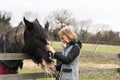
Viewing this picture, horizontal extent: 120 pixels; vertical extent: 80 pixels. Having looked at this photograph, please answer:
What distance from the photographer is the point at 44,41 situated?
4777 mm

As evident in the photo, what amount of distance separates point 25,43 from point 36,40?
0.23 meters

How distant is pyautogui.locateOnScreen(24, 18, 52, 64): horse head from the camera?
4.73 meters

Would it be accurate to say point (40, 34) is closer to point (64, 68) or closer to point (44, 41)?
point (44, 41)

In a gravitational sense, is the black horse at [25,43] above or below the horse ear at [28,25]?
below

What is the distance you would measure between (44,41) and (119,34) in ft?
197

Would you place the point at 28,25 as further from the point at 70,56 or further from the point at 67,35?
the point at 70,56

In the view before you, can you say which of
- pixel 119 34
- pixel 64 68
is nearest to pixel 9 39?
pixel 64 68

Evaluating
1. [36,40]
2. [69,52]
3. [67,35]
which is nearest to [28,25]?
[36,40]

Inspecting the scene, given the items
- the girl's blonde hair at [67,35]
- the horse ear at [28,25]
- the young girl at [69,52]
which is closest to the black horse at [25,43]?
the horse ear at [28,25]

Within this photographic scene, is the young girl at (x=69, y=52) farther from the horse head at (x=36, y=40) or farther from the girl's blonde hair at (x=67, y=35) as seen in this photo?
the horse head at (x=36, y=40)

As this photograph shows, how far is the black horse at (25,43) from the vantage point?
478cm

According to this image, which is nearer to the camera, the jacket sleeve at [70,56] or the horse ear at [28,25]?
the jacket sleeve at [70,56]

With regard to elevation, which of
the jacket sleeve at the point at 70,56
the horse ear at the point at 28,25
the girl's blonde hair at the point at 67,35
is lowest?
the jacket sleeve at the point at 70,56

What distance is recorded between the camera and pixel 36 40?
15.8 ft
